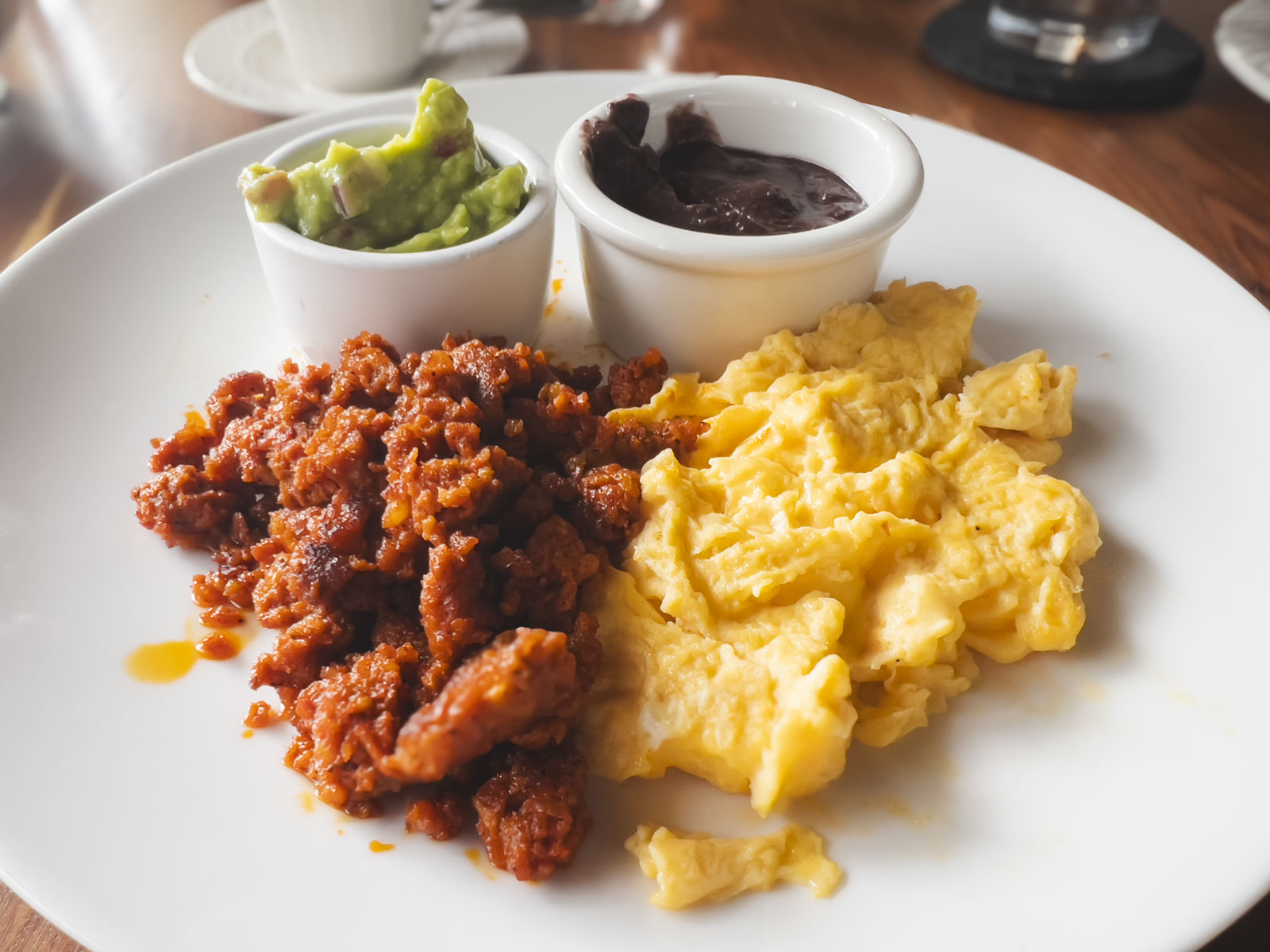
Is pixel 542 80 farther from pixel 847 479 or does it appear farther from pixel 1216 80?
pixel 1216 80

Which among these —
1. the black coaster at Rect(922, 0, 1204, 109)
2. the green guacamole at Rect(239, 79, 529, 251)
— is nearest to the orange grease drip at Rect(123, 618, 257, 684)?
the green guacamole at Rect(239, 79, 529, 251)

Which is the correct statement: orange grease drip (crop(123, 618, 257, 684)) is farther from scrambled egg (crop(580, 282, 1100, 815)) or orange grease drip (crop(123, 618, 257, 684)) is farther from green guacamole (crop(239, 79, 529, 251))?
green guacamole (crop(239, 79, 529, 251))

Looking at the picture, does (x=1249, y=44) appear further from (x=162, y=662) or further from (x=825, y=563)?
(x=162, y=662)

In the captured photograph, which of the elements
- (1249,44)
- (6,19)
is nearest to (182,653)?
(6,19)

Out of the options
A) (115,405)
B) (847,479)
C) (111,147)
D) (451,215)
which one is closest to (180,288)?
(115,405)

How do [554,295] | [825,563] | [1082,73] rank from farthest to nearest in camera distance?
[1082,73] < [554,295] < [825,563]

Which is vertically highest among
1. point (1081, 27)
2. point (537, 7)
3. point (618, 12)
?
point (537, 7)

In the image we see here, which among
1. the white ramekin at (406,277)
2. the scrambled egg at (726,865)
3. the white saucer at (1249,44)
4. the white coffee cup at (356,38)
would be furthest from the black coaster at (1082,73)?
the scrambled egg at (726,865)
